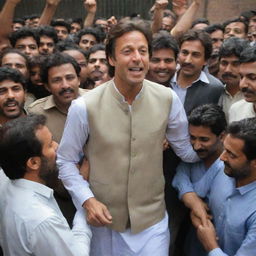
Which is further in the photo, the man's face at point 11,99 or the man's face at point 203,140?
the man's face at point 11,99

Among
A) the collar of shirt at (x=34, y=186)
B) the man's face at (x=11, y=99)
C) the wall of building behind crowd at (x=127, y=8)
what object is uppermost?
the wall of building behind crowd at (x=127, y=8)

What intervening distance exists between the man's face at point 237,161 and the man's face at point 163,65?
4.40 ft

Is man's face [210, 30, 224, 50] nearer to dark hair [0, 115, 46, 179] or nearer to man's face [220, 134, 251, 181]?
man's face [220, 134, 251, 181]

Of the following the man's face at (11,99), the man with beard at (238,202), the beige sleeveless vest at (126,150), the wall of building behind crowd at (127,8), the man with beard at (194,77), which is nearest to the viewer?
the man with beard at (238,202)

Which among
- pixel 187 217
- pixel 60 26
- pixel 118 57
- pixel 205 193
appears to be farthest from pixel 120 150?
pixel 60 26

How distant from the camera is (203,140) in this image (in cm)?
280

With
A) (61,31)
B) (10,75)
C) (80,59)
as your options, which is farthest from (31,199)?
(61,31)

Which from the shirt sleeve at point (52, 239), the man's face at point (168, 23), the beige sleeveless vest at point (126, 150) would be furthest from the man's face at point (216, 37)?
the shirt sleeve at point (52, 239)

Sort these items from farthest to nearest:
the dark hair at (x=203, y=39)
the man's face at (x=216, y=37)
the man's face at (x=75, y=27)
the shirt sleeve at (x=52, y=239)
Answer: the man's face at (x=75, y=27) → the man's face at (x=216, y=37) → the dark hair at (x=203, y=39) → the shirt sleeve at (x=52, y=239)

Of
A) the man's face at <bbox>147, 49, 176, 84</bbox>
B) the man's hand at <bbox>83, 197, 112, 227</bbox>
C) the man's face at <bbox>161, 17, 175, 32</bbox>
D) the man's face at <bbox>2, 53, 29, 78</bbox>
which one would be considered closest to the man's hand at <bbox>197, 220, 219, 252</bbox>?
the man's hand at <bbox>83, 197, 112, 227</bbox>

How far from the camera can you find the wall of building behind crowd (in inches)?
406

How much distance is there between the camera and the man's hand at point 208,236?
2405 millimetres

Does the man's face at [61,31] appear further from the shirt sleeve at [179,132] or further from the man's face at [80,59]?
the shirt sleeve at [179,132]

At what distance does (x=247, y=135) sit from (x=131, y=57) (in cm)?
80
